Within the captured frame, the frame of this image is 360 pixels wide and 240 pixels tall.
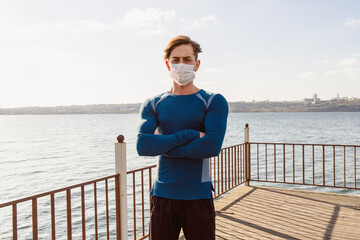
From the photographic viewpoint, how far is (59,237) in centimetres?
881

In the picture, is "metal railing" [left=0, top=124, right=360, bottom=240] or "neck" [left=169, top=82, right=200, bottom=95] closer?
"neck" [left=169, top=82, right=200, bottom=95]

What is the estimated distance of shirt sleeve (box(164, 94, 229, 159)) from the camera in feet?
5.20

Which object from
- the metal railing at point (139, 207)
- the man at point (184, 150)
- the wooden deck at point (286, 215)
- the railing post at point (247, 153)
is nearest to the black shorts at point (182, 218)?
the man at point (184, 150)

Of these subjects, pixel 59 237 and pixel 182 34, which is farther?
pixel 59 237

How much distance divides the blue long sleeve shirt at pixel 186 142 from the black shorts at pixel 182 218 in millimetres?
37

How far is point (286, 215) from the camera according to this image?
4.23 metres

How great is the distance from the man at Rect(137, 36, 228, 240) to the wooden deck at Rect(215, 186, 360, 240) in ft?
6.84

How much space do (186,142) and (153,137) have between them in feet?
0.59

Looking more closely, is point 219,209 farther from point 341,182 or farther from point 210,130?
point 341,182

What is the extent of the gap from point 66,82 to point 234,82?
195 feet

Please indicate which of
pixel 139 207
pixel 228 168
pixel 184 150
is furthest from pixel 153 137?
pixel 139 207

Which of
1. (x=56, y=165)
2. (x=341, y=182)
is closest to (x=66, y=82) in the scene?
(x=56, y=165)

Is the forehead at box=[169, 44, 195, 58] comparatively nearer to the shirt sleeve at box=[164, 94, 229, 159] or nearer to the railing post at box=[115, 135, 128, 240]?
the shirt sleeve at box=[164, 94, 229, 159]

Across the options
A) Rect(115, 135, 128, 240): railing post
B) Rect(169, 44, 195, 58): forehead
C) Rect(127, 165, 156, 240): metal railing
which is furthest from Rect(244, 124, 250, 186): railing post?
Rect(169, 44, 195, 58): forehead
